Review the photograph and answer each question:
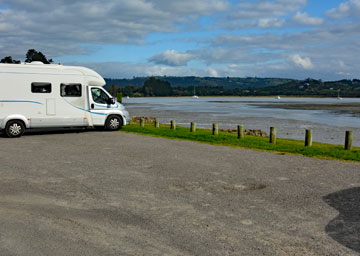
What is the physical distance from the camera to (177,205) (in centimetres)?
681

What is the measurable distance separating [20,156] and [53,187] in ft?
15.2

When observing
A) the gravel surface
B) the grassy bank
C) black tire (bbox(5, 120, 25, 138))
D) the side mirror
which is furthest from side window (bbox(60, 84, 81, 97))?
the gravel surface

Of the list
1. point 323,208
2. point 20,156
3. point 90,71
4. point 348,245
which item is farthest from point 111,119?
point 348,245

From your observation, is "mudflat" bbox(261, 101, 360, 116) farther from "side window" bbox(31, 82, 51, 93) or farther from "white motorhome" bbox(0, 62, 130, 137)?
"side window" bbox(31, 82, 51, 93)

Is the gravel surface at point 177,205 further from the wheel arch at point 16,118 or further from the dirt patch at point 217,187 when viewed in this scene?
the wheel arch at point 16,118

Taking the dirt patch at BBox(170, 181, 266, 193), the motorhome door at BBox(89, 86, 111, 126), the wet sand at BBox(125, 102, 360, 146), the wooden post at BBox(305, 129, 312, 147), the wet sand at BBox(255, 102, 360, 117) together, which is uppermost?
the motorhome door at BBox(89, 86, 111, 126)

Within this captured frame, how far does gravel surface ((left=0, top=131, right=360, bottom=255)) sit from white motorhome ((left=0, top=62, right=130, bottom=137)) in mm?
6059

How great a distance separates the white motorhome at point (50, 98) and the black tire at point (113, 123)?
2.1 inches

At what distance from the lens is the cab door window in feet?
63.3

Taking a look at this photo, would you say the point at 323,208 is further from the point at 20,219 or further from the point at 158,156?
the point at 158,156

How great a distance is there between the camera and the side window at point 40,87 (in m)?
17.6

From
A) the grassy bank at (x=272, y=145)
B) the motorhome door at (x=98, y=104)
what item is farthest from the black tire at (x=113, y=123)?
the grassy bank at (x=272, y=145)

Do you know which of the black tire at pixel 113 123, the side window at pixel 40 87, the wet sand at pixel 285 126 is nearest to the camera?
the side window at pixel 40 87

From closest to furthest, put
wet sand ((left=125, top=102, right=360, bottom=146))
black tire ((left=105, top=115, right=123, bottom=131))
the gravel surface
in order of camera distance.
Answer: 1. the gravel surface
2. black tire ((left=105, top=115, right=123, bottom=131))
3. wet sand ((left=125, top=102, right=360, bottom=146))
